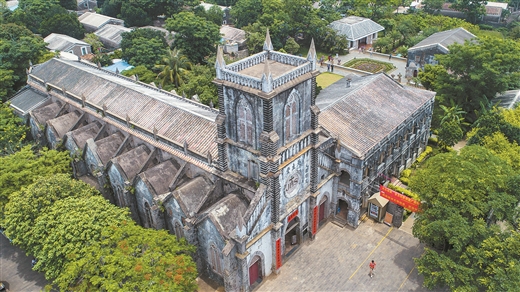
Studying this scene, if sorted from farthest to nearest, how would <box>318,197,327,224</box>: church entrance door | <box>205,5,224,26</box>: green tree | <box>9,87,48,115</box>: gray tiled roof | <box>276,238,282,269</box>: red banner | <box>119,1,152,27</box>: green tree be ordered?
<box>119,1,152,27</box>: green tree → <box>205,5,224,26</box>: green tree → <box>9,87,48,115</box>: gray tiled roof → <box>318,197,327,224</box>: church entrance door → <box>276,238,282,269</box>: red banner

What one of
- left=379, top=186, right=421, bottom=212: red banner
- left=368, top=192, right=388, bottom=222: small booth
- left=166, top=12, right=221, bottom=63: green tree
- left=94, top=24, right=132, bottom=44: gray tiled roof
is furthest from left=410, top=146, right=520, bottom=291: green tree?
left=94, top=24, right=132, bottom=44: gray tiled roof

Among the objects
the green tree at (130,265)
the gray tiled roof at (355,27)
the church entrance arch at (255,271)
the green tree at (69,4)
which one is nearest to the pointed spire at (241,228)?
the church entrance arch at (255,271)

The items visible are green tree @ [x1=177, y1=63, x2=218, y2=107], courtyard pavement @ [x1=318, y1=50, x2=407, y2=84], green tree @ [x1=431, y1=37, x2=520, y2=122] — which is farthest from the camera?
courtyard pavement @ [x1=318, y1=50, x2=407, y2=84]

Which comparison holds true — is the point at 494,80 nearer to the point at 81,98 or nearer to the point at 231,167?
the point at 231,167

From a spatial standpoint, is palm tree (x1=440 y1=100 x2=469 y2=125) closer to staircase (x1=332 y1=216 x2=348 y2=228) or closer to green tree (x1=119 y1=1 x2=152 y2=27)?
staircase (x1=332 y1=216 x2=348 y2=228)

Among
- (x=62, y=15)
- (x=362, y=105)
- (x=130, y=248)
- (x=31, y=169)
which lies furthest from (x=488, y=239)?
(x=62, y=15)

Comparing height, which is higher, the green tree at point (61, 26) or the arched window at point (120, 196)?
the green tree at point (61, 26)

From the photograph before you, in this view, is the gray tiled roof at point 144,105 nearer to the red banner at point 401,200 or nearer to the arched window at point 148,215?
the arched window at point 148,215
